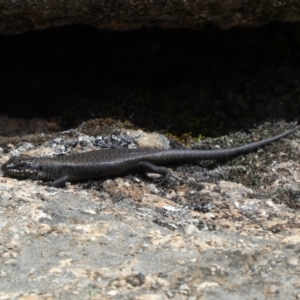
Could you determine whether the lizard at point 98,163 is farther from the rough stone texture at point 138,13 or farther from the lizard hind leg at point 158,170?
the rough stone texture at point 138,13

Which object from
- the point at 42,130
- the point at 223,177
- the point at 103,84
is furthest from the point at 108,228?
the point at 103,84

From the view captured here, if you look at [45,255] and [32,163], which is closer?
[45,255]

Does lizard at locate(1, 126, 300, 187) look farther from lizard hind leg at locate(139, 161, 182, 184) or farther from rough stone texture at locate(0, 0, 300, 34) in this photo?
rough stone texture at locate(0, 0, 300, 34)

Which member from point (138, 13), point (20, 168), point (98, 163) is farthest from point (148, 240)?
point (138, 13)

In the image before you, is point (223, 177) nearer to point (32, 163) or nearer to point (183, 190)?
point (183, 190)

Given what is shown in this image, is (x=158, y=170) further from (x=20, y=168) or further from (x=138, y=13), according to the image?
(x=138, y=13)

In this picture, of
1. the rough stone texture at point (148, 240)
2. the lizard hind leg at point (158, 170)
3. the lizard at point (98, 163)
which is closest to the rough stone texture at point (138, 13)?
the lizard at point (98, 163)

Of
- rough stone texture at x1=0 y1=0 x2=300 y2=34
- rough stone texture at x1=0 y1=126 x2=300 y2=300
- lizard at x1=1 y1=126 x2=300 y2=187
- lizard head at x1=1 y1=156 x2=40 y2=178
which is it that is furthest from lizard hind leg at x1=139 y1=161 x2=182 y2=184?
rough stone texture at x1=0 y1=0 x2=300 y2=34
